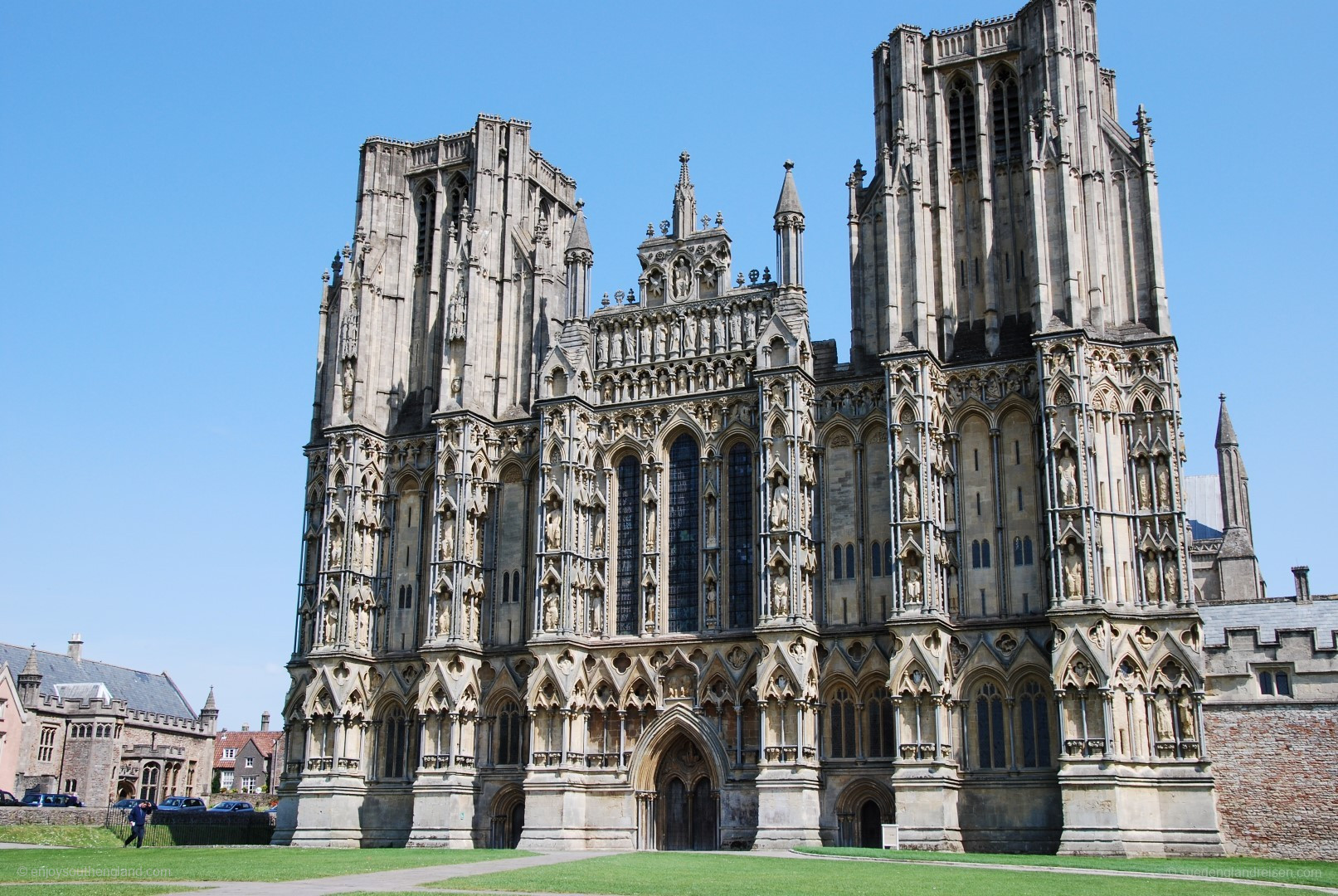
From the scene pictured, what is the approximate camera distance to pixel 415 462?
166 feet

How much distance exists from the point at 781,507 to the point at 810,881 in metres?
19.3

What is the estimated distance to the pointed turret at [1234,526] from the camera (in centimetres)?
6244

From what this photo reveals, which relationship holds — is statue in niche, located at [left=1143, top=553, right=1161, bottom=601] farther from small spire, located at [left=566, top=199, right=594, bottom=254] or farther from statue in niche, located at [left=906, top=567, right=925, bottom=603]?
small spire, located at [left=566, top=199, right=594, bottom=254]

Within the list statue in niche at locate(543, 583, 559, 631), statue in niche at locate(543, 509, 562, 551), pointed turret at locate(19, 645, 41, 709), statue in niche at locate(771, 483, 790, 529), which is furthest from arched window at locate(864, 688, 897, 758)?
pointed turret at locate(19, 645, 41, 709)

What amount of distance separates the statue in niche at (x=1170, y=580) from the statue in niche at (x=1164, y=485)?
170cm

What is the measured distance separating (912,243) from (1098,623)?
13924 millimetres

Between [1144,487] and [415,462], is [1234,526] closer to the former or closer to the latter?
[1144,487]

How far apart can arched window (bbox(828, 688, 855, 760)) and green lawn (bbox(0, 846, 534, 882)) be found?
10569 millimetres

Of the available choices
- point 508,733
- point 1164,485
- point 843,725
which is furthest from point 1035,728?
point 508,733

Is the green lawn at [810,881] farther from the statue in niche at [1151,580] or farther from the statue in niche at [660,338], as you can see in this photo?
the statue in niche at [660,338]

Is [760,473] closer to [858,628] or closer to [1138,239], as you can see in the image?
[858,628]

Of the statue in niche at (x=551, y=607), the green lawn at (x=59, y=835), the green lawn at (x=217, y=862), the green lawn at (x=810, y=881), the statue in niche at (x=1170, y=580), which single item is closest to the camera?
the green lawn at (x=810, y=881)

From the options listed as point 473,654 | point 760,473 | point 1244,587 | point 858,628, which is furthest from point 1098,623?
point 1244,587

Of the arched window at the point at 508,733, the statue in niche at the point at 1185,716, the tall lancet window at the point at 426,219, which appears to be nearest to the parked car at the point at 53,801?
the arched window at the point at 508,733
